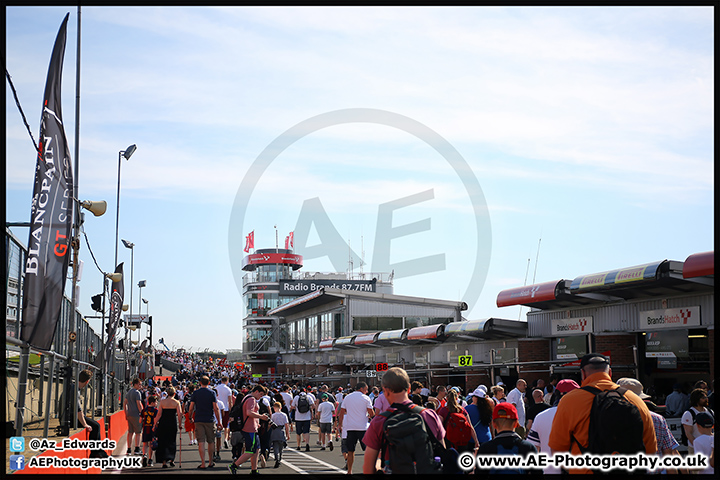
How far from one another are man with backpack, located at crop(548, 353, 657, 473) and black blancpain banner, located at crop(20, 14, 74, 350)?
801 cm

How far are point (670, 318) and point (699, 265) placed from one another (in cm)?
358

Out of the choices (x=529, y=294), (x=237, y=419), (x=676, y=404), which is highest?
(x=529, y=294)

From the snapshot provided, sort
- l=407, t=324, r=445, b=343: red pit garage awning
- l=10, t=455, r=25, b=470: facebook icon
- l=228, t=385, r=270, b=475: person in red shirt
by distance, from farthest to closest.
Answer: l=407, t=324, r=445, b=343: red pit garage awning → l=228, t=385, r=270, b=475: person in red shirt → l=10, t=455, r=25, b=470: facebook icon

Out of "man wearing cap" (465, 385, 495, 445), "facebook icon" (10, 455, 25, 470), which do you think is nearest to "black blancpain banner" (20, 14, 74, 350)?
"facebook icon" (10, 455, 25, 470)

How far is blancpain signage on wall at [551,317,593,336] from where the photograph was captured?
25.3 m

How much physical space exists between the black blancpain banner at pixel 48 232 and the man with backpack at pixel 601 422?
801 cm

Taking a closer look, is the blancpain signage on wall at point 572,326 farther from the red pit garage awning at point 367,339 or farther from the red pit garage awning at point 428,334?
the red pit garage awning at point 367,339

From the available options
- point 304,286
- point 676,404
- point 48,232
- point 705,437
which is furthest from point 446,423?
point 304,286

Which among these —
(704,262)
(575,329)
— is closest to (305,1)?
(704,262)

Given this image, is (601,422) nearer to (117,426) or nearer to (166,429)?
(166,429)

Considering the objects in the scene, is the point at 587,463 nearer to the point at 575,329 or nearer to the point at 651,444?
the point at 651,444

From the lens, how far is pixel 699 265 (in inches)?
714

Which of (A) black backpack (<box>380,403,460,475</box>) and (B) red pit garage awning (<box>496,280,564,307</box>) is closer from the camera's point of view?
(A) black backpack (<box>380,403,460,475</box>)

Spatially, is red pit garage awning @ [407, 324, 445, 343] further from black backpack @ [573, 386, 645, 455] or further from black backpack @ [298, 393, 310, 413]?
black backpack @ [573, 386, 645, 455]
